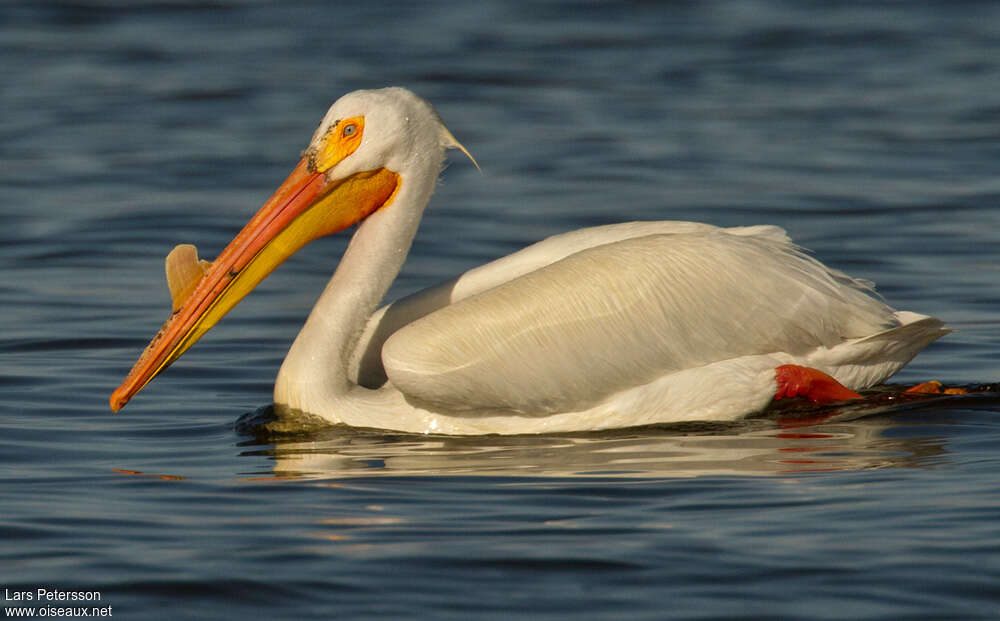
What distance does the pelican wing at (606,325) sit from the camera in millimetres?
5637

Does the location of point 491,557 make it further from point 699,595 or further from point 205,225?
point 205,225

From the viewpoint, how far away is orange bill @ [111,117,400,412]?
19.6ft

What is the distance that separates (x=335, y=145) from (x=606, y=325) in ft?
4.04

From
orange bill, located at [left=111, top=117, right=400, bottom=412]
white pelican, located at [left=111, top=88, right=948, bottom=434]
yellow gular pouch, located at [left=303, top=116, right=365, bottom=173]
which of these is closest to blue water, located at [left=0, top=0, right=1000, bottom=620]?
white pelican, located at [left=111, top=88, right=948, bottom=434]

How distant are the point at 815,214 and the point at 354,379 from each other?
4.66m

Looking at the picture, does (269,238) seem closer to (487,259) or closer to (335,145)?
(335,145)

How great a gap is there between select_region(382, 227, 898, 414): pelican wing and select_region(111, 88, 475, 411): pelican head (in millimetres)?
660

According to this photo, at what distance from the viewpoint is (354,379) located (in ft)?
20.4

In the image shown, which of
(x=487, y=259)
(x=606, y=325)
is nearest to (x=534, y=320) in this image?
(x=606, y=325)

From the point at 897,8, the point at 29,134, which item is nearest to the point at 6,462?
the point at 29,134

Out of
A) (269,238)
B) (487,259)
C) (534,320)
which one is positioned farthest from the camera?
(487,259)

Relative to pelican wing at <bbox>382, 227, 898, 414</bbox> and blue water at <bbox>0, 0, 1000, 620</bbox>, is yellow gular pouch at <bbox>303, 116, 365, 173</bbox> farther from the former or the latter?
blue water at <bbox>0, 0, 1000, 620</bbox>

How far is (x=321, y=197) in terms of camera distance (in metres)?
6.12

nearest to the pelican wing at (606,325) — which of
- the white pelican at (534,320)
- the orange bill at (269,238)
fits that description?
the white pelican at (534,320)
